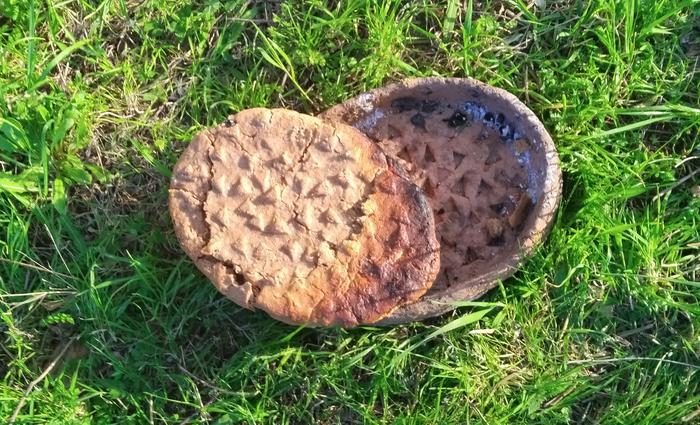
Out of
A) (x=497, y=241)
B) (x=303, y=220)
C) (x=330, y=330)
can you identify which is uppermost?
(x=303, y=220)

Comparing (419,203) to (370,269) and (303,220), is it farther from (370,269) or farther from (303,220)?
(303,220)

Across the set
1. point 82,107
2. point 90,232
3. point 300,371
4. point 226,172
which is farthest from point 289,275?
point 82,107

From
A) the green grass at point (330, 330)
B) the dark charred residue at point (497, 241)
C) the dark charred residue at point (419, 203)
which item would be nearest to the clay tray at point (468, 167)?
the dark charred residue at point (497, 241)

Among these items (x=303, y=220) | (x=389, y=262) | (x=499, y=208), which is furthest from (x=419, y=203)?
(x=499, y=208)

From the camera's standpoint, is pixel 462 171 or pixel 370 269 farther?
pixel 462 171

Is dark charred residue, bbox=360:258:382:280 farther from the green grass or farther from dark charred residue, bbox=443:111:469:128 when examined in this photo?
dark charred residue, bbox=443:111:469:128

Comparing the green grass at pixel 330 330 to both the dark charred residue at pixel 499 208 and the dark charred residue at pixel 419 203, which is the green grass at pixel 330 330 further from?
the dark charred residue at pixel 419 203

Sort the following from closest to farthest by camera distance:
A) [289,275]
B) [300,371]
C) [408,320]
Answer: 1. [289,275]
2. [408,320]
3. [300,371]

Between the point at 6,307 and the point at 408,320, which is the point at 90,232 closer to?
the point at 6,307
